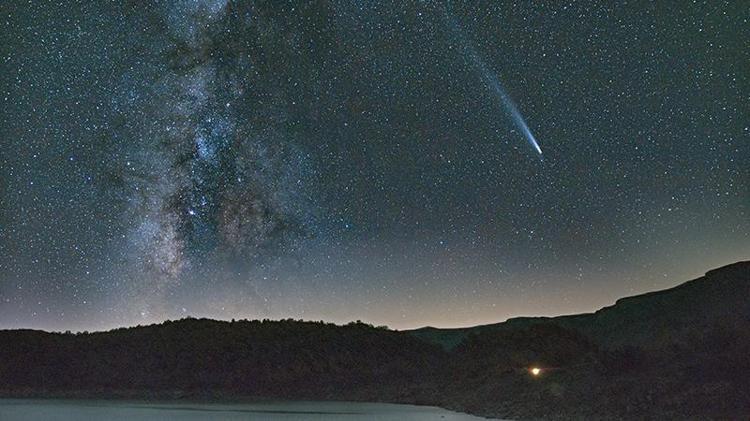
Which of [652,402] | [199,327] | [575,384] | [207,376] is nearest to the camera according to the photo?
[652,402]

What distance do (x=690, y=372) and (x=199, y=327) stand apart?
207 ft

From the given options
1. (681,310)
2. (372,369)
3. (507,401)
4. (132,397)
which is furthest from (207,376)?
(681,310)

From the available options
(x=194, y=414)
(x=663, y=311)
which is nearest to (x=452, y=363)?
(x=663, y=311)

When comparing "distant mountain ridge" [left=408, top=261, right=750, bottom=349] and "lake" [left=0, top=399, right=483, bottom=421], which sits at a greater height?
"distant mountain ridge" [left=408, top=261, right=750, bottom=349]

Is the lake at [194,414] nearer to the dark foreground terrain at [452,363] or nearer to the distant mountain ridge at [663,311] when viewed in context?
the dark foreground terrain at [452,363]

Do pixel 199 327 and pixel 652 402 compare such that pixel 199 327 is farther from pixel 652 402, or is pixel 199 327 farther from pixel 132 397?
pixel 652 402

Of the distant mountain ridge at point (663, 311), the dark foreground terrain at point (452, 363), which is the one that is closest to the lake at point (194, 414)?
the dark foreground terrain at point (452, 363)

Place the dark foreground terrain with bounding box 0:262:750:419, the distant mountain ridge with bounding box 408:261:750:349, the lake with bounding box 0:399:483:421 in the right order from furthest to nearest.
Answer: the distant mountain ridge with bounding box 408:261:750:349 → the dark foreground terrain with bounding box 0:262:750:419 → the lake with bounding box 0:399:483:421

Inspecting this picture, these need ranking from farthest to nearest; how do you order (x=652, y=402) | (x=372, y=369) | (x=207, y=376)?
(x=372, y=369), (x=207, y=376), (x=652, y=402)

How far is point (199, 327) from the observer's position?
307 feet

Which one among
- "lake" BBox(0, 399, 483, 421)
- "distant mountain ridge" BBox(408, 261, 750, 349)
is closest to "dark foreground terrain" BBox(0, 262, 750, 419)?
"distant mountain ridge" BBox(408, 261, 750, 349)

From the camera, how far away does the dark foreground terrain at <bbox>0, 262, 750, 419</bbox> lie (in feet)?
137

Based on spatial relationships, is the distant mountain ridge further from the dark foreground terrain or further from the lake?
the lake

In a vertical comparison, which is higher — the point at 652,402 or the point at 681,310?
the point at 681,310
